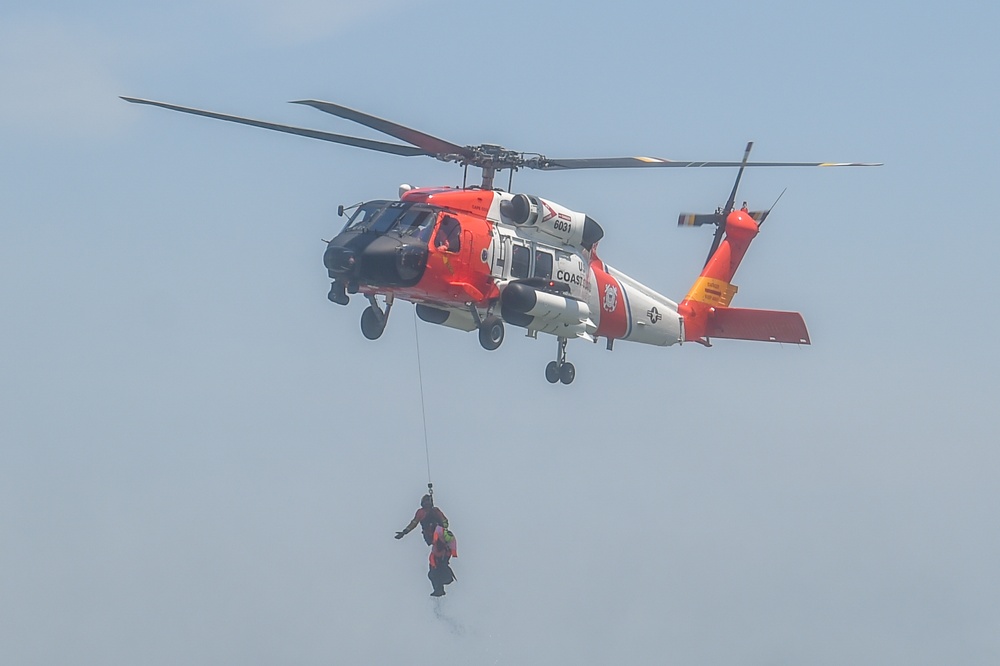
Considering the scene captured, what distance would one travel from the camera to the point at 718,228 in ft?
105

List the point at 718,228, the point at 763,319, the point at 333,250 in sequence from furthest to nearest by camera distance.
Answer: the point at 718,228 < the point at 763,319 < the point at 333,250

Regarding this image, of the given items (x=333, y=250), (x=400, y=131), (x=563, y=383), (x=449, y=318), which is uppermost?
(x=400, y=131)

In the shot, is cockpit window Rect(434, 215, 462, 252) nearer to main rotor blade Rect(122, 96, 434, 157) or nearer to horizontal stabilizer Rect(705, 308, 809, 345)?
main rotor blade Rect(122, 96, 434, 157)

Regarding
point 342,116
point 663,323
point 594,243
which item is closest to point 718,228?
point 663,323

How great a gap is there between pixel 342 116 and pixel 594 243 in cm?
680

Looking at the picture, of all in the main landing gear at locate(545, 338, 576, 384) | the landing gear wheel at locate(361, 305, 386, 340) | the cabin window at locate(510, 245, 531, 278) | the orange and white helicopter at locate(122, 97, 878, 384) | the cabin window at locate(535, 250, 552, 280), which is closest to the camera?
the orange and white helicopter at locate(122, 97, 878, 384)

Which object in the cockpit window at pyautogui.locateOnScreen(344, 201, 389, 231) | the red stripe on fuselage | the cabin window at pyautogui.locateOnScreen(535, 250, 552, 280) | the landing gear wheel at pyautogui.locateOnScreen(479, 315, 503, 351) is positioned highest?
the cockpit window at pyautogui.locateOnScreen(344, 201, 389, 231)

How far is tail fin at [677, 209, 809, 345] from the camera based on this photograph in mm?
28891

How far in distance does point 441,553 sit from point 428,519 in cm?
64

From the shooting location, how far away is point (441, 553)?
26062 mm

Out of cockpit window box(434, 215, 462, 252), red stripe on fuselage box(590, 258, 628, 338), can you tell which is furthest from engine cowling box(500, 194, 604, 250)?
cockpit window box(434, 215, 462, 252)

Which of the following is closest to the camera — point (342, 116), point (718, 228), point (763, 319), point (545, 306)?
point (342, 116)

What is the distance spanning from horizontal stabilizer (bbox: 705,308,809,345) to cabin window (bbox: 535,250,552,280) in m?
5.24

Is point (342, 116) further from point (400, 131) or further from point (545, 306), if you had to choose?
point (545, 306)
